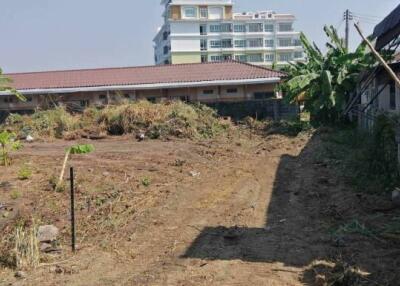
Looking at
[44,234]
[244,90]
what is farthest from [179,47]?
[44,234]

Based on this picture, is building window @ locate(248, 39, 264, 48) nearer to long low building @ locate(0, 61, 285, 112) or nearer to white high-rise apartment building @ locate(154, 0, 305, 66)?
white high-rise apartment building @ locate(154, 0, 305, 66)

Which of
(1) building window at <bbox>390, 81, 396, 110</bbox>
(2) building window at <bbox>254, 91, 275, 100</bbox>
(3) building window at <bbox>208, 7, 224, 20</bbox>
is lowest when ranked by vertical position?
(1) building window at <bbox>390, 81, 396, 110</bbox>

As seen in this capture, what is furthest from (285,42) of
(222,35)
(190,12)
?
(190,12)

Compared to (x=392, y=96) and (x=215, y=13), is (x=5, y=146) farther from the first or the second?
(x=215, y=13)

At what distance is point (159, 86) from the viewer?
1123 inches

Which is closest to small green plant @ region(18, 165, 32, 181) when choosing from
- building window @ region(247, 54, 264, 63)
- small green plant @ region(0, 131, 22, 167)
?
small green plant @ region(0, 131, 22, 167)

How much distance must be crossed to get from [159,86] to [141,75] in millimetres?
A: 2632

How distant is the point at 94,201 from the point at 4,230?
71.7 inches

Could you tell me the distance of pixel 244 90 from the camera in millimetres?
29266

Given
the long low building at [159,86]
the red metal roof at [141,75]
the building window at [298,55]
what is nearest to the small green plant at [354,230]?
the long low building at [159,86]

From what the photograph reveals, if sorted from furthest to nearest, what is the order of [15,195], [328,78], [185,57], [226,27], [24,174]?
[226,27], [185,57], [328,78], [24,174], [15,195]

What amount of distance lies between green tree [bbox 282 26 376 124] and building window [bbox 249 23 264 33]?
2135 inches

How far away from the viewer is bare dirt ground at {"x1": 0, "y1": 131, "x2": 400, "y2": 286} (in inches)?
221

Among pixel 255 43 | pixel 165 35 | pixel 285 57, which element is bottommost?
pixel 285 57
